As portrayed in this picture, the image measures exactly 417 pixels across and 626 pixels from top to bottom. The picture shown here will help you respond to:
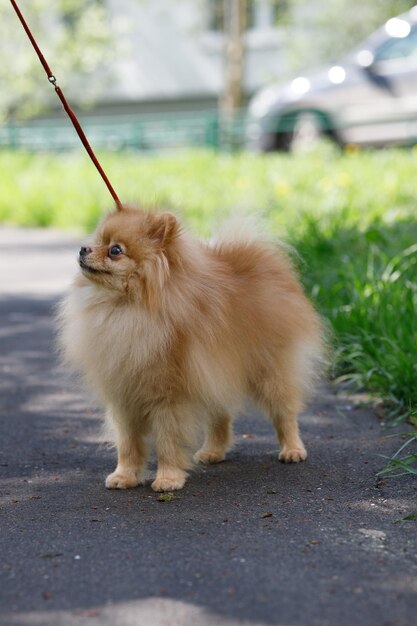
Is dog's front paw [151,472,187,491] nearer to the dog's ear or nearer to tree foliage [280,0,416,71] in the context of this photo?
the dog's ear

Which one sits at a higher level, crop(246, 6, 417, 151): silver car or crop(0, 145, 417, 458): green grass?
crop(246, 6, 417, 151): silver car

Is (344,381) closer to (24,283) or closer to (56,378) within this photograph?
(56,378)

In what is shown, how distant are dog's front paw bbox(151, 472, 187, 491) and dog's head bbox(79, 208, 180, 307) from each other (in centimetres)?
72

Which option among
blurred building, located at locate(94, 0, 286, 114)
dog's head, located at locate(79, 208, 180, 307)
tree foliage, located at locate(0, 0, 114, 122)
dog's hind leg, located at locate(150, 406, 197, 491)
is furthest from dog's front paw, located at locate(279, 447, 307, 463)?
blurred building, located at locate(94, 0, 286, 114)

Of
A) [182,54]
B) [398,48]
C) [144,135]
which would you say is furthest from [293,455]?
[182,54]

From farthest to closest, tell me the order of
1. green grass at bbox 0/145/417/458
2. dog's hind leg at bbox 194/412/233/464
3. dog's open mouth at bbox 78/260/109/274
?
green grass at bbox 0/145/417/458 → dog's hind leg at bbox 194/412/233/464 → dog's open mouth at bbox 78/260/109/274

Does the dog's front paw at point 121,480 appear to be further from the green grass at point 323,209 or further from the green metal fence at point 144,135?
the green metal fence at point 144,135

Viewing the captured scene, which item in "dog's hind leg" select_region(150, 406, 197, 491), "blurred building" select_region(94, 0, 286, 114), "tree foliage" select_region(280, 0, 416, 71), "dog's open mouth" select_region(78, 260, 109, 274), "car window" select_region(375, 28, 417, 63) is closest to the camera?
"dog's open mouth" select_region(78, 260, 109, 274)

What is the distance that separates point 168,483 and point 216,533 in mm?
573

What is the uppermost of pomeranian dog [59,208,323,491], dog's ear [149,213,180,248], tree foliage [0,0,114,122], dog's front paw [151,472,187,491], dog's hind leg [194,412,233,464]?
tree foliage [0,0,114,122]

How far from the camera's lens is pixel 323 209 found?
360 inches

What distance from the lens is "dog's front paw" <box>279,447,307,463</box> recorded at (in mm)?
4348

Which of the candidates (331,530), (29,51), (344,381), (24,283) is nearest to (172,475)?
(331,530)

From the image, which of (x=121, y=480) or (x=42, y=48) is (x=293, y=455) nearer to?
(x=121, y=480)
